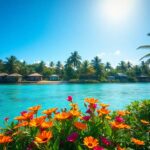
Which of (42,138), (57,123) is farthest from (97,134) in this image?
(42,138)

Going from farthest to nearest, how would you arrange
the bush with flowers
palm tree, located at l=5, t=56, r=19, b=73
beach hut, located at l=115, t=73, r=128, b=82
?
beach hut, located at l=115, t=73, r=128, b=82
palm tree, located at l=5, t=56, r=19, b=73
the bush with flowers

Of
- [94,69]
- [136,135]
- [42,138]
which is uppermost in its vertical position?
[94,69]

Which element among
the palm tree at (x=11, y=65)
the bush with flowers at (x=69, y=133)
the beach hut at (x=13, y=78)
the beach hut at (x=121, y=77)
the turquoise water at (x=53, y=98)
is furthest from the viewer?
the beach hut at (x=121, y=77)

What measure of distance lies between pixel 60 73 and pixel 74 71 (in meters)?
8.11

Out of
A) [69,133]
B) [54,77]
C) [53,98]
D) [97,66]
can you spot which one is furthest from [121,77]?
[69,133]

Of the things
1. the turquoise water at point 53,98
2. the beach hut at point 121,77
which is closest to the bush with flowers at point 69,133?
the turquoise water at point 53,98

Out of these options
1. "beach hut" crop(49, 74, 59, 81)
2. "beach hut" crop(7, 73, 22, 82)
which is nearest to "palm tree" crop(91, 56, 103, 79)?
"beach hut" crop(49, 74, 59, 81)

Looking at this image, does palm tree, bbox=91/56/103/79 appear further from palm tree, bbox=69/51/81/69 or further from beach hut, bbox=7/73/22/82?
beach hut, bbox=7/73/22/82

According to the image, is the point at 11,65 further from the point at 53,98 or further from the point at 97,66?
the point at 53,98

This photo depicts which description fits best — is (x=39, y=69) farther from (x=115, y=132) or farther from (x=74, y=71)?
(x=115, y=132)

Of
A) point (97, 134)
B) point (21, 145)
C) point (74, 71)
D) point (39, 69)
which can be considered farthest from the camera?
point (39, 69)

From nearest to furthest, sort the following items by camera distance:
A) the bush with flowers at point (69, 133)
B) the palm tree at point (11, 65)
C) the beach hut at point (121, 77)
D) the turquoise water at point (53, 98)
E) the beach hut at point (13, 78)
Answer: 1. the bush with flowers at point (69, 133)
2. the turquoise water at point (53, 98)
3. the beach hut at point (13, 78)
4. the palm tree at point (11, 65)
5. the beach hut at point (121, 77)

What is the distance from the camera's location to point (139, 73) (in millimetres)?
70688

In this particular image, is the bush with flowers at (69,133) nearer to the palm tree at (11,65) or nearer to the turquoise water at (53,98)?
the turquoise water at (53,98)
